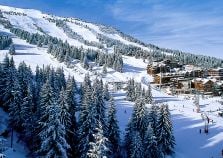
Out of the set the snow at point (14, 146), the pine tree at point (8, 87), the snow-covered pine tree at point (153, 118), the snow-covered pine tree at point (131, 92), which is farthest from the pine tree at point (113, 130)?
the snow-covered pine tree at point (131, 92)

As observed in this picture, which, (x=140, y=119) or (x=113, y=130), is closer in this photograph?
(x=113, y=130)

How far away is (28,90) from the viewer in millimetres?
72812

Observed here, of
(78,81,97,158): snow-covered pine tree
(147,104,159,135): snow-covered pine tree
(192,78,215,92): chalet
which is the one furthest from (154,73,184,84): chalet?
(78,81,97,158): snow-covered pine tree

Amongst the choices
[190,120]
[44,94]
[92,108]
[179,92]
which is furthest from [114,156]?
[179,92]

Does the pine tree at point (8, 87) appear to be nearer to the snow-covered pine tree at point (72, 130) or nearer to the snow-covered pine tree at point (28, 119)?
the snow-covered pine tree at point (28, 119)

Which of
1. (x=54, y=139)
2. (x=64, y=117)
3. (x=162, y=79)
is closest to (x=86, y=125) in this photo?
(x=64, y=117)

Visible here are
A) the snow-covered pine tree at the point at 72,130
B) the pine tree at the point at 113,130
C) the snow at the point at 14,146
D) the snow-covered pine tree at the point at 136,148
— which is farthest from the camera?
the pine tree at the point at 113,130

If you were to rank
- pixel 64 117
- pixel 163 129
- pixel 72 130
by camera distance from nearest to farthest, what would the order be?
pixel 64 117, pixel 72 130, pixel 163 129

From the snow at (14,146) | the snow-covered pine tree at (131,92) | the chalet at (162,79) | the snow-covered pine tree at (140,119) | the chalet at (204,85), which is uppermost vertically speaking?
the chalet at (162,79)

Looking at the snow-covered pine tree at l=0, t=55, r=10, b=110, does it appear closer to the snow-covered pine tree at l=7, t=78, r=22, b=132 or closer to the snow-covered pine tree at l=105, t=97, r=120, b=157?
the snow-covered pine tree at l=7, t=78, r=22, b=132

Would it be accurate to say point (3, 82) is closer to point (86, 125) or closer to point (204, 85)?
point (86, 125)

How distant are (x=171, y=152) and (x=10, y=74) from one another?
117ft

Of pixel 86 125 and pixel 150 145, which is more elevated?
pixel 86 125

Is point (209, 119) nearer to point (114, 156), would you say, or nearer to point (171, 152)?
point (171, 152)
